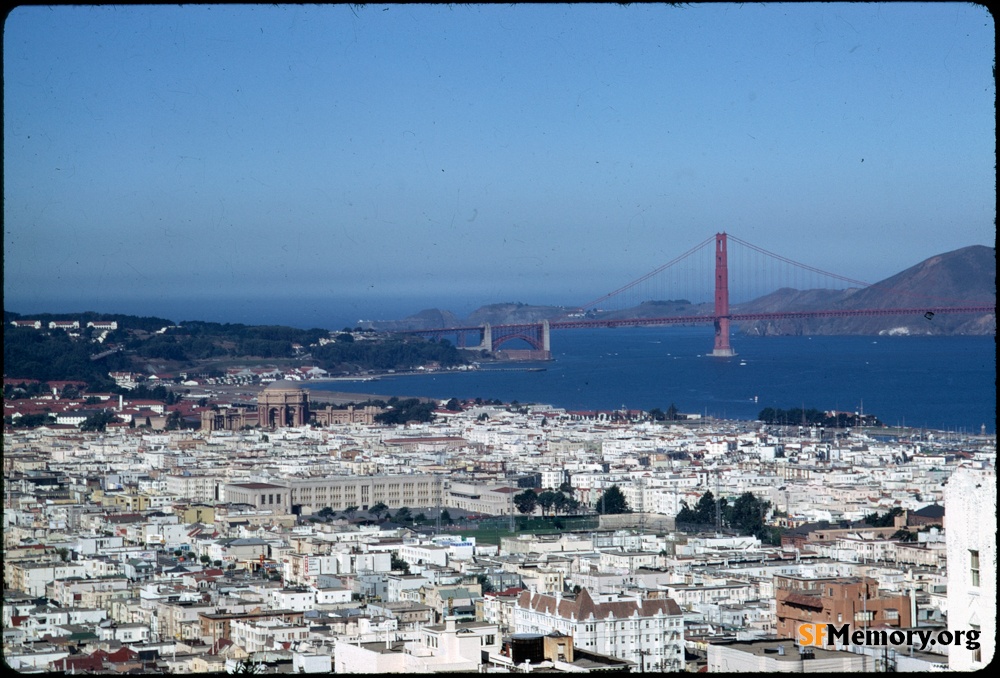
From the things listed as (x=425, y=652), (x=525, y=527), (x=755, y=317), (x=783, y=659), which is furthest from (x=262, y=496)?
(x=755, y=317)

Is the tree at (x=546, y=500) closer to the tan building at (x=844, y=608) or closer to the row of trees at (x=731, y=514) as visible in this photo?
the row of trees at (x=731, y=514)

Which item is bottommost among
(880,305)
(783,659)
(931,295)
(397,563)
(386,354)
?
(397,563)

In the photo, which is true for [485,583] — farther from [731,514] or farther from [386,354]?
[386,354]

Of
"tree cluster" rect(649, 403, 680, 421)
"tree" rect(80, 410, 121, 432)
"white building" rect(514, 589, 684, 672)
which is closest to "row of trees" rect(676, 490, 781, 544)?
"white building" rect(514, 589, 684, 672)

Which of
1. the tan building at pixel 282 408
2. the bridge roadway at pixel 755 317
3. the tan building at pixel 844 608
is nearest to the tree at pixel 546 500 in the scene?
the bridge roadway at pixel 755 317

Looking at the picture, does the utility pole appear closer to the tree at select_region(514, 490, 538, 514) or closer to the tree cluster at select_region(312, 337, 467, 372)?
the tree at select_region(514, 490, 538, 514)

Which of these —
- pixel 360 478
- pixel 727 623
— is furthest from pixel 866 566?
pixel 360 478
